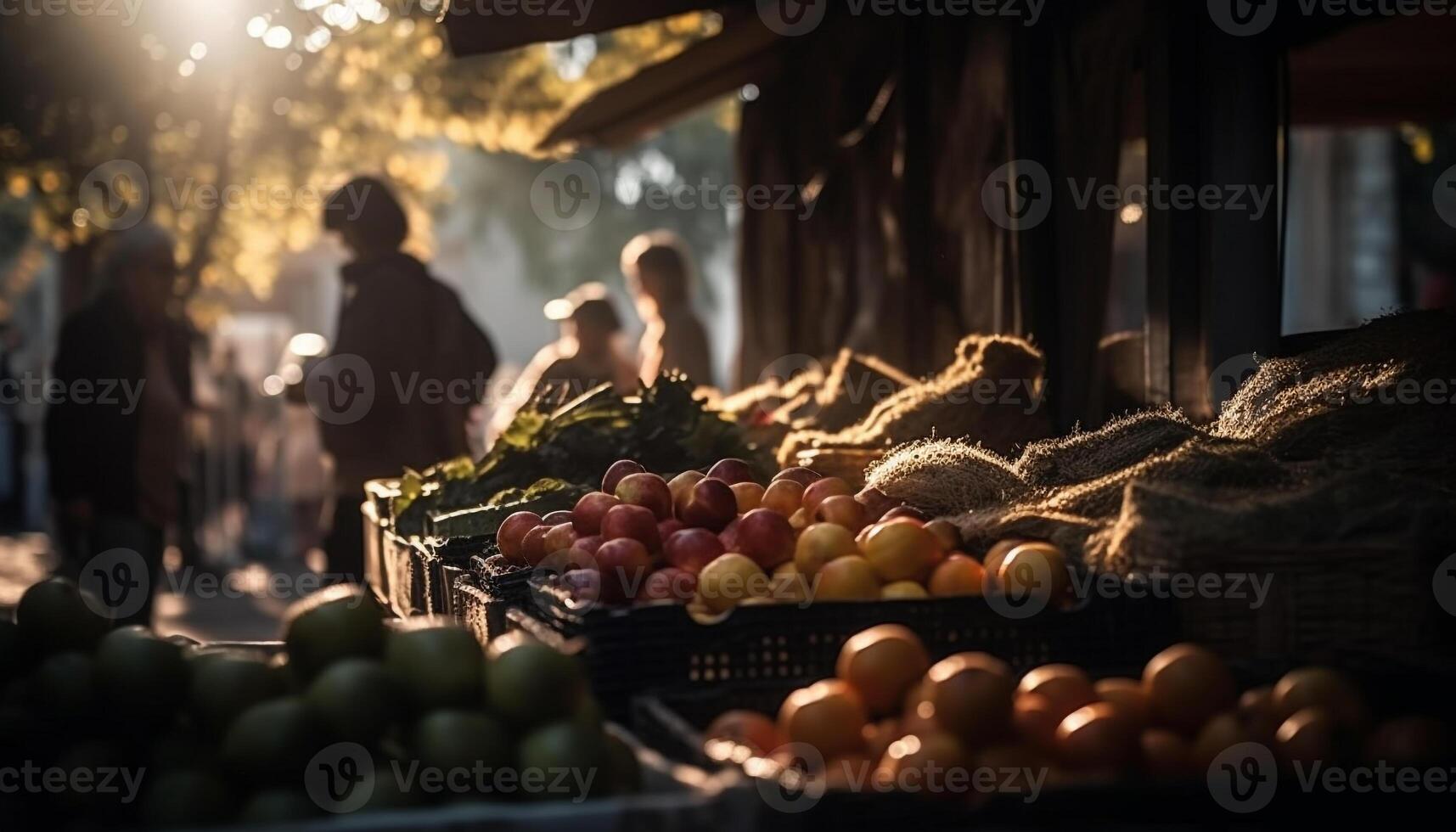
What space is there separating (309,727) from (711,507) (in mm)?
1527

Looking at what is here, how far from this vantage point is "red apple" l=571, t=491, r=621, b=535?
12.9 ft

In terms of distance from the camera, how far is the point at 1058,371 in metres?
6.61

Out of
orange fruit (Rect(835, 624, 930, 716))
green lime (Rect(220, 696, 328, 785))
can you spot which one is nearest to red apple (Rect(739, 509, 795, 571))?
orange fruit (Rect(835, 624, 930, 716))

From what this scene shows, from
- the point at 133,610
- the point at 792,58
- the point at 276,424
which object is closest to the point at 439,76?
the point at 792,58

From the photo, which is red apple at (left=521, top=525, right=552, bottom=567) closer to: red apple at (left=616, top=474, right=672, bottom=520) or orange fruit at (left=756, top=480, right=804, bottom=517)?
red apple at (left=616, top=474, right=672, bottom=520)

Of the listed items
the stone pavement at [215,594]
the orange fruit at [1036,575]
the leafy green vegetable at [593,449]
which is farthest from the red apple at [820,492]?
the stone pavement at [215,594]

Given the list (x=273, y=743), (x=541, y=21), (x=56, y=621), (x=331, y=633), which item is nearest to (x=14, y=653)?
(x=56, y=621)

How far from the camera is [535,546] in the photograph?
158 inches

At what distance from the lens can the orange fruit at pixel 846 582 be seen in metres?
→ 3.30

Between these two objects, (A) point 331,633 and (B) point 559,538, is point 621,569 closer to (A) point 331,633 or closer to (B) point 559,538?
(B) point 559,538

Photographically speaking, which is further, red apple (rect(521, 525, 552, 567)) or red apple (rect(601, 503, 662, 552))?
red apple (rect(521, 525, 552, 567))

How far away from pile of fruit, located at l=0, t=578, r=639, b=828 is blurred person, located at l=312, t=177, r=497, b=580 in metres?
4.78

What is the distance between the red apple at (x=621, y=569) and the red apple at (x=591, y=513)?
0.33m

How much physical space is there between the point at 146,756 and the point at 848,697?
1.20m
